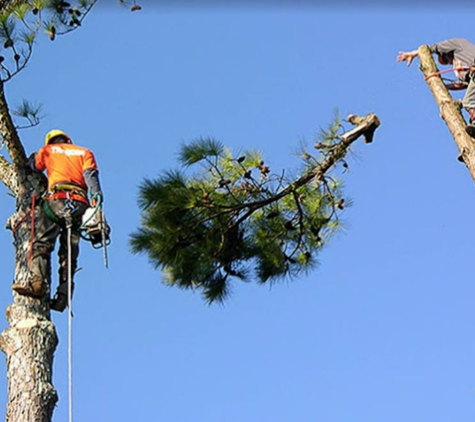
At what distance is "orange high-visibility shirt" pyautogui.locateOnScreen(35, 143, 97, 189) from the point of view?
5531 millimetres

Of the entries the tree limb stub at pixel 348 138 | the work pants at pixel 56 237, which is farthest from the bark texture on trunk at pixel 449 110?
the work pants at pixel 56 237

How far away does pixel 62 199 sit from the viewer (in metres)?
5.45

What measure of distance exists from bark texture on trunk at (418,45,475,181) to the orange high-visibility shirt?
1.88 m

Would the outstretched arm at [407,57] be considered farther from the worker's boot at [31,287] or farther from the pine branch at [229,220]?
the worker's boot at [31,287]

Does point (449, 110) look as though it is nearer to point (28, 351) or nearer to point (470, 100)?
point (470, 100)

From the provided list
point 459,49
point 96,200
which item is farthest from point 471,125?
point 96,200

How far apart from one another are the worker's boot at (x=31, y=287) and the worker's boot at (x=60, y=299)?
20 centimetres

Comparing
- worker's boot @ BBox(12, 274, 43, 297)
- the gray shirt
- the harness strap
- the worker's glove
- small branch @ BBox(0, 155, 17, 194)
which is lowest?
worker's boot @ BBox(12, 274, 43, 297)

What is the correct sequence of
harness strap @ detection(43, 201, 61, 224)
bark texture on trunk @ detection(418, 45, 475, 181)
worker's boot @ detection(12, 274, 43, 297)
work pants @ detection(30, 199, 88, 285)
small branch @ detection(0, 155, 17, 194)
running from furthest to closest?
1. small branch @ detection(0, 155, 17, 194)
2. harness strap @ detection(43, 201, 61, 224)
3. work pants @ detection(30, 199, 88, 285)
4. worker's boot @ detection(12, 274, 43, 297)
5. bark texture on trunk @ detection(418, 45, 475, 181)

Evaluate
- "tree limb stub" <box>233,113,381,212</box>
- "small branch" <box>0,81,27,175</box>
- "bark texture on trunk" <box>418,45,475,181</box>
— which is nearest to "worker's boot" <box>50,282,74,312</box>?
"small branch" <box>0,81,27,175</box>

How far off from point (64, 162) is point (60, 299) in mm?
780

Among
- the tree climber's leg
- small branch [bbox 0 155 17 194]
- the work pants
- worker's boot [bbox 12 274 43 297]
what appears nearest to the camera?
the tree climber's leg

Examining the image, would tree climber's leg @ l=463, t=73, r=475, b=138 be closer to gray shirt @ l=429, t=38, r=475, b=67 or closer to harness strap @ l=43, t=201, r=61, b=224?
gray shirt @ l=429, t=38, r=475, b=67

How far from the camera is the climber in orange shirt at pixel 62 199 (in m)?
5.32
